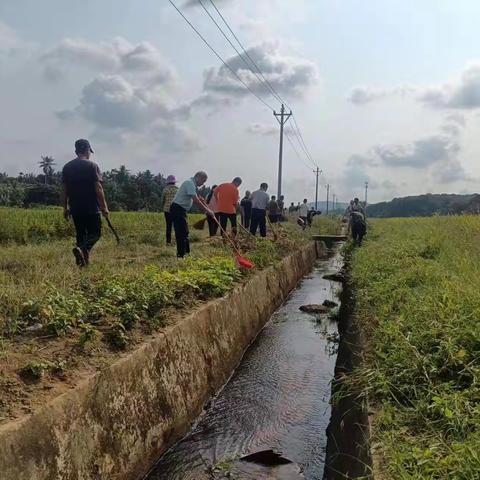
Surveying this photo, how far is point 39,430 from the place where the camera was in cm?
284

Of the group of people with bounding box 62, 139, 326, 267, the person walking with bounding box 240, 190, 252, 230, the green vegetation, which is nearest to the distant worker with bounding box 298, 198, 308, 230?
the green vegetation

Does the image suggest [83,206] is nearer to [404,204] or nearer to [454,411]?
[454,411]

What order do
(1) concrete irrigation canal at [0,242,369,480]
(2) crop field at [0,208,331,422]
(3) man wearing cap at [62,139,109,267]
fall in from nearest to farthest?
1. (1) concrete irrigation canal at [0,242,369,480]
2. (2) crop field at [0,208,331,422]
3. (3) man wearing cap at [62,139,109,267]

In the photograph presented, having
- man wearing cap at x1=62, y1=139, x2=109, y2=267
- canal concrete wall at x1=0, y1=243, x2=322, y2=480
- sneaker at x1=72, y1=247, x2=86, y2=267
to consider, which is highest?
man wearing cap at x1=62, y1=139, x2=109, y2=267

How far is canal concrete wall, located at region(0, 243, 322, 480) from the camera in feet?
9.23

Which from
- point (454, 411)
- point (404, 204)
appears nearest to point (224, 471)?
point (454, 411)

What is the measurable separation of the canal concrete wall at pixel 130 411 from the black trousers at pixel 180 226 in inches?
103

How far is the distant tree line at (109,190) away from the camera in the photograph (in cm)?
5047

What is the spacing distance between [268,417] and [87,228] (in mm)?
3693

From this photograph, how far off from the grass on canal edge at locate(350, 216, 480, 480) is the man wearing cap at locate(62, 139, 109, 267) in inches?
150

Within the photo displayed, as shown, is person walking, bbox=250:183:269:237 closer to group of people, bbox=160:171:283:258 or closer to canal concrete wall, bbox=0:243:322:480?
group of people, bbox=160:171:283:258

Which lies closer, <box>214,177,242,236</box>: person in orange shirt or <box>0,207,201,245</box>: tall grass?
<box>214,177,242,236</box>: person in orange shirt

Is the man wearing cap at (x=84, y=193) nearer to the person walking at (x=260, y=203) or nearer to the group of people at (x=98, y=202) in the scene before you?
the group of people at (x=98, y=202)

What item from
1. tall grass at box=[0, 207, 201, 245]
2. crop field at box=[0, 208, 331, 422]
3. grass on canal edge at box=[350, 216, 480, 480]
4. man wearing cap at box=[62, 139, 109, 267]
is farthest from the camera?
tall grass at box=[0, 207, 201, 245]
